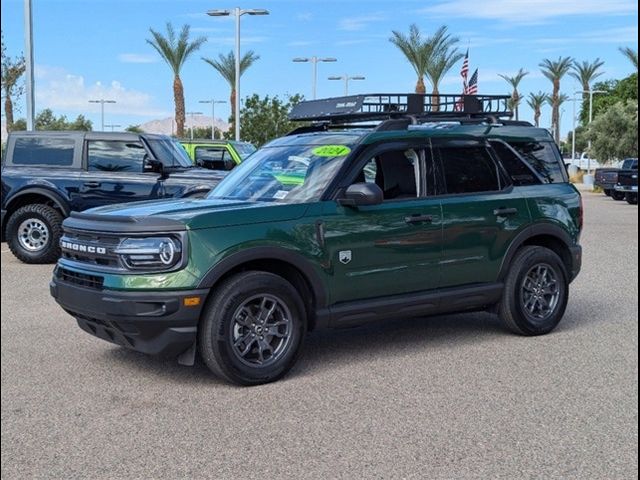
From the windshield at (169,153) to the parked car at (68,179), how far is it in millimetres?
23

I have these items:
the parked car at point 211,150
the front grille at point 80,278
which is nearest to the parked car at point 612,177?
the parked car at point 211,150

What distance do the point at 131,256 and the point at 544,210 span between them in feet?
12.2

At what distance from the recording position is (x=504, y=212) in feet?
23.1

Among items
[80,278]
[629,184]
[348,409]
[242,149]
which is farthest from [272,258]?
[629,184]

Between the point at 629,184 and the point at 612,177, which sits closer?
the point at 629,184

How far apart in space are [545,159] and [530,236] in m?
0.87

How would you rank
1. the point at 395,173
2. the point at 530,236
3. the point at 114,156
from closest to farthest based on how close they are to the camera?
the point at 395,173, the point at 530,236, the point at 114,156

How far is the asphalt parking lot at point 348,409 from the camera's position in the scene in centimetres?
428

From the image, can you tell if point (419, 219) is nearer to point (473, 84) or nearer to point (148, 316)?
point (148, 316)

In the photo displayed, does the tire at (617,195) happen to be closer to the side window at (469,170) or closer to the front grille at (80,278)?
the side window at (469,170)

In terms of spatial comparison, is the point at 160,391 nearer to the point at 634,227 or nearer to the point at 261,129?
the point at 634,227

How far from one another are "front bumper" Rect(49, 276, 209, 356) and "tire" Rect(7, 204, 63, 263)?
7.16 m

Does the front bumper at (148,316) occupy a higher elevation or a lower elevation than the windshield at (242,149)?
Answer: lower

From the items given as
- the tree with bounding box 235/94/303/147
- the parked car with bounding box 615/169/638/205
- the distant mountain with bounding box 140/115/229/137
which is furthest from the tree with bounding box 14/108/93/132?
the parked car with bounding box 615/169/638/205
